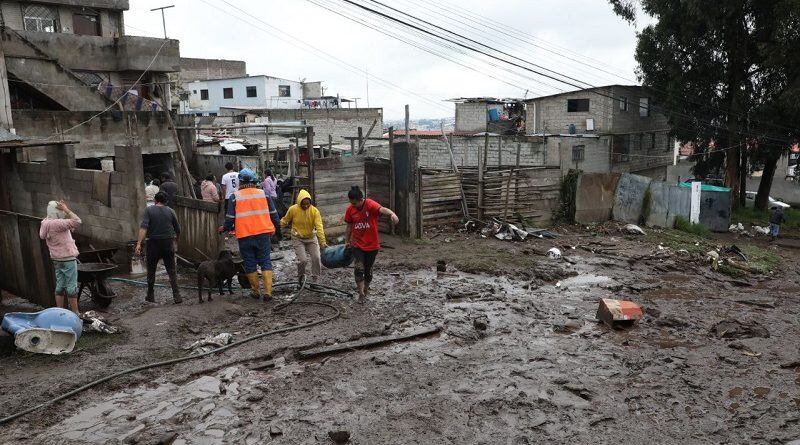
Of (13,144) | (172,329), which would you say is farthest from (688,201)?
(13,144)

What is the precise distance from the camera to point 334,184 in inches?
562

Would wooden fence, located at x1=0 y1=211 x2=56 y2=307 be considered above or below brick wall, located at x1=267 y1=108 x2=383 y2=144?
below

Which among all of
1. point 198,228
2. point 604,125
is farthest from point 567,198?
point 604,125

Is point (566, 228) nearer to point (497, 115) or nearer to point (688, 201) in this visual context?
point (688, 201)

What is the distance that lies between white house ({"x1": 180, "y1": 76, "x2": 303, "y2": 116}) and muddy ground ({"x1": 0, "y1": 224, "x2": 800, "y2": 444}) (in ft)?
143

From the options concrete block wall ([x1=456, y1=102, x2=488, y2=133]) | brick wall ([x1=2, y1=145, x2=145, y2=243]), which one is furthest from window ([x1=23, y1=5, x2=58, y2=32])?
concrete block wall ([x1=456, y1=102, x2=488, y2=133])

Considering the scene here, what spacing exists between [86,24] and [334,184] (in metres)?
20.4

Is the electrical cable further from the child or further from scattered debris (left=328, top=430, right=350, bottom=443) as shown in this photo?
the child

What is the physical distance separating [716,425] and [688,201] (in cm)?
1542

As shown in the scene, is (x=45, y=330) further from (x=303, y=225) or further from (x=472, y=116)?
(x=472, y=116)

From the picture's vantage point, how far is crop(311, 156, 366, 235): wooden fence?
1398cm

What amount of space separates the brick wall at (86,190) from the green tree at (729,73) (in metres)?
21.6

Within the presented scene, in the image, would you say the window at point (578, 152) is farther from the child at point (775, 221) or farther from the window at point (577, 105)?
the child at point (775, 221)

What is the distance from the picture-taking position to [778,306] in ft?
33.7
